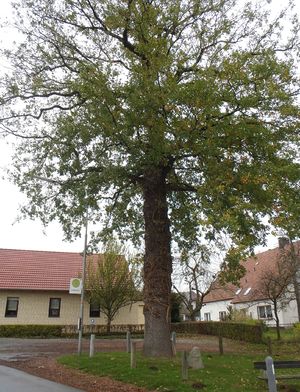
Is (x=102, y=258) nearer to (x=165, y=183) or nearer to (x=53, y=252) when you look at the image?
(x=53, y=252)

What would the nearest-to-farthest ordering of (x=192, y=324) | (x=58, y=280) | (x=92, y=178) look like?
(x=92, y=178)
(x=192, y=324)
(x=58, y=280)

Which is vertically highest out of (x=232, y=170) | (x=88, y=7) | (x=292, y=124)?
(x=88, y=7)

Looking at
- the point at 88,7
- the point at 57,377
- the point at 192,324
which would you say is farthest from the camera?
the point at 192,324

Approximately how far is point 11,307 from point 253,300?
25393 mm

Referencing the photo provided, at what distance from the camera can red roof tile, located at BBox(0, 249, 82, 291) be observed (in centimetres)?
3538

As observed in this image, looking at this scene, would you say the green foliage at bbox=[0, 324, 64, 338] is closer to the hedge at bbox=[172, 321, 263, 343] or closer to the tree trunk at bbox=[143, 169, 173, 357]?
the hedge at bbox=[172, 321, 263, 343]

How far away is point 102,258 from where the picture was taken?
35.4m

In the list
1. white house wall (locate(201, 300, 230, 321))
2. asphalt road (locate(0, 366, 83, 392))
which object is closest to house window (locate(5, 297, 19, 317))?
asphalt road (locate(0, 366, 83, 392))

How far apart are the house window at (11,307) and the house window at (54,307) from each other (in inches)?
105

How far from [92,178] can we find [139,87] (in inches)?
137

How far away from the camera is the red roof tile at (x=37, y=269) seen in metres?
35.4

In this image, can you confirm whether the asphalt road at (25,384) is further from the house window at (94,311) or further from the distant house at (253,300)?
the distant house at (253,300)

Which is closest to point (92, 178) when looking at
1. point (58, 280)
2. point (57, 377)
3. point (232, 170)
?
point (232, 170)

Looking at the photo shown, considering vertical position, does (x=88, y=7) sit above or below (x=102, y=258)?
above
